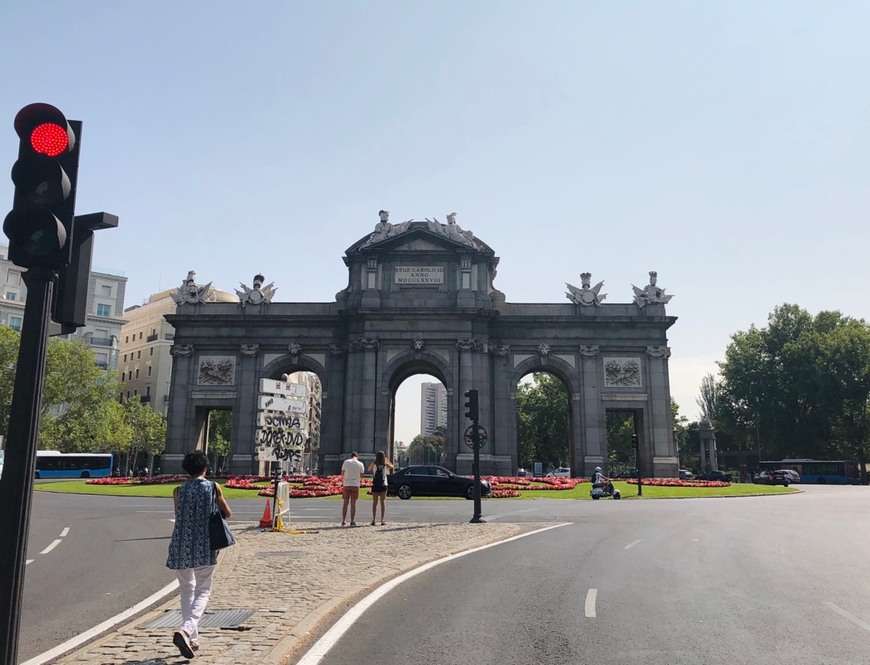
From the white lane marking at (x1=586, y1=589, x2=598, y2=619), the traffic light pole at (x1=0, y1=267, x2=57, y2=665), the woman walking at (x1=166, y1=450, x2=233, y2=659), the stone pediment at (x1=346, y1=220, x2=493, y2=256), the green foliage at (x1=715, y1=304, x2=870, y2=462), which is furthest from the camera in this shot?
the green foliage at (x1=715, y1=304, x2=870, y2=462)

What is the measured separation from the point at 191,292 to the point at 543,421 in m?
55.5

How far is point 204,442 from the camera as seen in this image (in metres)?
50.9

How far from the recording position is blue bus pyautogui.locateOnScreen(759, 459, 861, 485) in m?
64.7

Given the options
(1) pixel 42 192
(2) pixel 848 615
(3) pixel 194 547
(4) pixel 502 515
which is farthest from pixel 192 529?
(4) pixel 502 515

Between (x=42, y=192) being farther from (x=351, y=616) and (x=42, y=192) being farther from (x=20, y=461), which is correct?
(x=351, y=616)

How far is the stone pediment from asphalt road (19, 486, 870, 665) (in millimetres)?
30539

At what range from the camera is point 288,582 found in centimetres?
996

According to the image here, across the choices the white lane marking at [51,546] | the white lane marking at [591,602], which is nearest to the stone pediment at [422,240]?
the white lane marking at [51,546]

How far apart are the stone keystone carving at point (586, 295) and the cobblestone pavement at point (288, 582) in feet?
105

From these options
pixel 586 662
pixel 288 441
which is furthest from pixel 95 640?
pixel 288 441

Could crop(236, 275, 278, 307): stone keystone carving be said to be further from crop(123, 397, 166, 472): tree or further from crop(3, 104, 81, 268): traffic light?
crop(3, 104, 81, 268): traffic light

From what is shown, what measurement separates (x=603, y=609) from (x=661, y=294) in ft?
142

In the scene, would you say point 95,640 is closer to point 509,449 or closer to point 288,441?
point 288,441

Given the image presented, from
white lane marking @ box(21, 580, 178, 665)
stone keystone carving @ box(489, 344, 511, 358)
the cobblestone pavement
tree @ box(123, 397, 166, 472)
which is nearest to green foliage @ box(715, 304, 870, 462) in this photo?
stone keystone carving @ box(489, 344, 511, 358)
